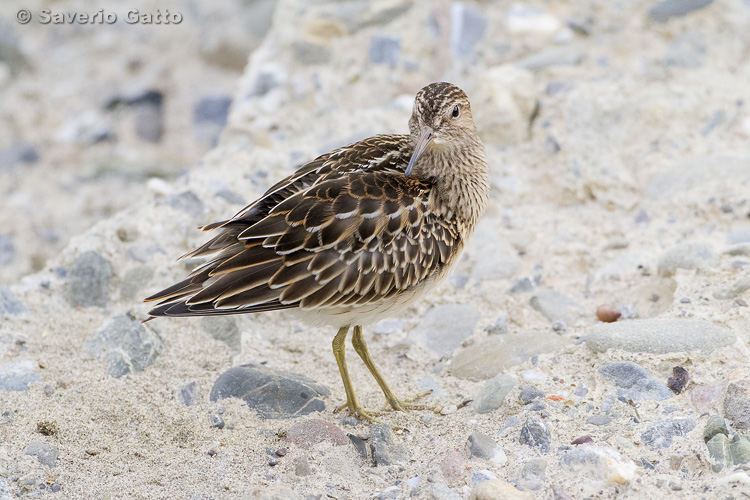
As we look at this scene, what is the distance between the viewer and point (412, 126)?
500cm

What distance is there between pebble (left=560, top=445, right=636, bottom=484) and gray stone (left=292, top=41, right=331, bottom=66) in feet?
17.9

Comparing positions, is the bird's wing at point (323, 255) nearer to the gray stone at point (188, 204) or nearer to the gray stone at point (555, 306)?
the gray stone at point (555, 306)

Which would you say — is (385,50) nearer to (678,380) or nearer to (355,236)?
(355,236)

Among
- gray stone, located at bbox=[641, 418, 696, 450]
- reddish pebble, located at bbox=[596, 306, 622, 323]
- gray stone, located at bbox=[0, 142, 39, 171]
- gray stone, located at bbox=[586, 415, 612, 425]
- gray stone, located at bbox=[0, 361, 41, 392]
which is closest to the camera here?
gray stone, located at bbox=[641, 418, 696, 450]

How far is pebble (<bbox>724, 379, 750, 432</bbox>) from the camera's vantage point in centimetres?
412

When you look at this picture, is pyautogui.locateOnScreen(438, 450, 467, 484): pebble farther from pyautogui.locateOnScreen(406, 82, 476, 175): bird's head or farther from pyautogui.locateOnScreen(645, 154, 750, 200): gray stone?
pyautogui.locateOnScreen(645, 154, 750, 200): gray stone

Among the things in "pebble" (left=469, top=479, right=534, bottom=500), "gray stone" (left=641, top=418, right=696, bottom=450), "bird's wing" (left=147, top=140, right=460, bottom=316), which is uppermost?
"bird's wing" (left=147, top=140, right=460, bottom=316)

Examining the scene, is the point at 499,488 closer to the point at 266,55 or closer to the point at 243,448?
the point at 243,448

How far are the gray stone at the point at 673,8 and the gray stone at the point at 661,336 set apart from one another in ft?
14.3

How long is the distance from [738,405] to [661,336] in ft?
2.13

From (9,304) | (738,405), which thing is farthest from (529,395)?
(9,304)

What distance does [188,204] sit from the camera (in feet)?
21.7

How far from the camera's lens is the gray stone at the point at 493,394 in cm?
465

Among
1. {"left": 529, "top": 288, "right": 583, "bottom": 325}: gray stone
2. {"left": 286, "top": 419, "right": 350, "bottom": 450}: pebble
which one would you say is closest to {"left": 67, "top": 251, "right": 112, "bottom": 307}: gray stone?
{"left": 286, "top": 419, "right": 350, "bottom": 450}: pebble
